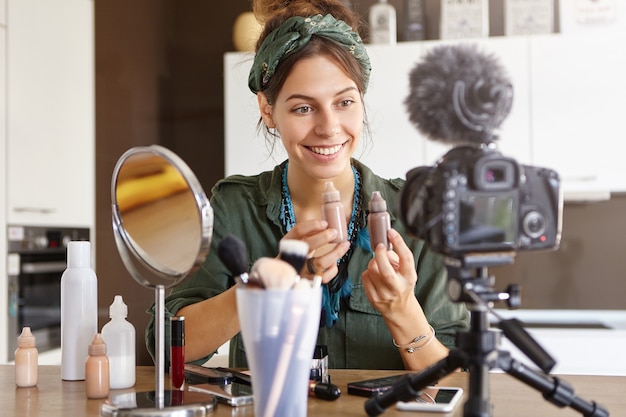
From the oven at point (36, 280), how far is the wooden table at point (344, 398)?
1.50 metres

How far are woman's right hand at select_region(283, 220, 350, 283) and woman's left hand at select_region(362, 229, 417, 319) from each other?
0.05 meters

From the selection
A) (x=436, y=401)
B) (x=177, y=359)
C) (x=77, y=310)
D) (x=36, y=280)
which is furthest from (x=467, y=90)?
(x=36, y=280)

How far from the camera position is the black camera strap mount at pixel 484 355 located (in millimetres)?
712

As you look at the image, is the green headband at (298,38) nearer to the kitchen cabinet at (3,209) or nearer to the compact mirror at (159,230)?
the compact mirror at (159,230)

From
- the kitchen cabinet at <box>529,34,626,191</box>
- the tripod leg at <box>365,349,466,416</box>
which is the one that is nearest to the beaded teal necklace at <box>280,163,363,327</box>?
the tripod leg at <box>365,349,466,416</box>

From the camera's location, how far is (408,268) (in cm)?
112

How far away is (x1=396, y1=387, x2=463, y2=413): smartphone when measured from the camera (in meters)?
0.90

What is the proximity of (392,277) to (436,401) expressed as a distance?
222 mm

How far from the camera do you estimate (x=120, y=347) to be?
3.59 feet

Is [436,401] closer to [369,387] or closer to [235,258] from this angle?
[369,387]

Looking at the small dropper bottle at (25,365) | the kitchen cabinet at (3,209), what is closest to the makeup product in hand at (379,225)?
the small dropper bottle at (25,365)

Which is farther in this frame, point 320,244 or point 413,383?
point 320,244

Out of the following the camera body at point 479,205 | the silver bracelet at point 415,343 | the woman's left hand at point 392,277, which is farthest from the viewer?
the silver bracelet at point 415,343

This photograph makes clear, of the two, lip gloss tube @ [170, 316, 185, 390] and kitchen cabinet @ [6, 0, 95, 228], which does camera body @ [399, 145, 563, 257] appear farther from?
kitchen cabinet @ [6, 0, 95, 228]
